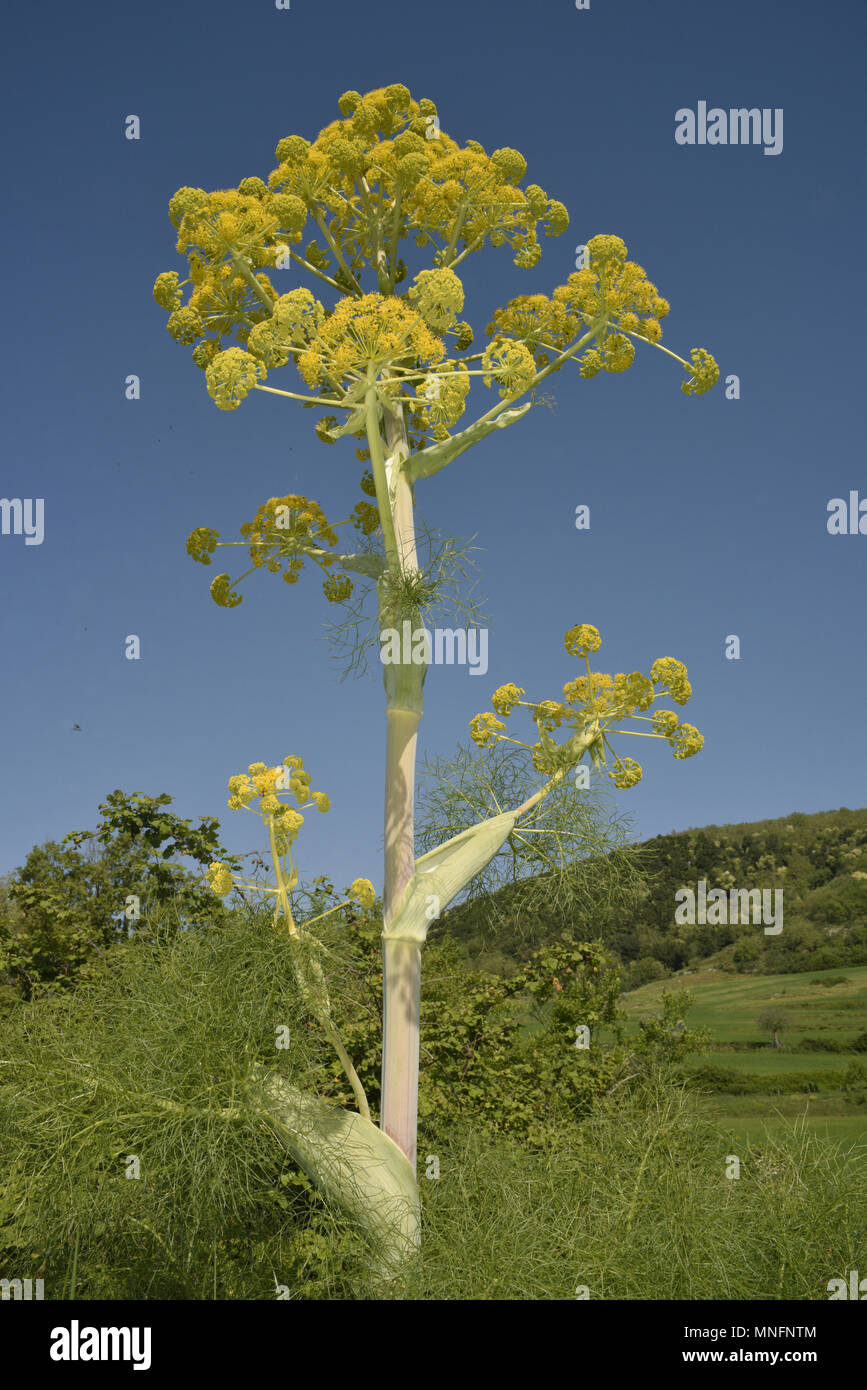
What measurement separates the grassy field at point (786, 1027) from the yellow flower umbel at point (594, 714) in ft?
14.2

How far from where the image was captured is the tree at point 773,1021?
14.1 m

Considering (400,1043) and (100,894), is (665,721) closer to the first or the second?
(400,1043)

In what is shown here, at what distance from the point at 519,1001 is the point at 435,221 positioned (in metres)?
6.95

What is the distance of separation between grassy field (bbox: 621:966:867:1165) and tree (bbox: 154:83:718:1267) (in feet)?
15.5

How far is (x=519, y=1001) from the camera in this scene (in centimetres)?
986

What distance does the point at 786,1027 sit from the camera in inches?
557

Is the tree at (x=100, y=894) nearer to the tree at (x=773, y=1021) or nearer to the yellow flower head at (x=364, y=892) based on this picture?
the yellow flower head at (x=364, y=892)

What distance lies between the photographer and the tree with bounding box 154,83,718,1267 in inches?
226

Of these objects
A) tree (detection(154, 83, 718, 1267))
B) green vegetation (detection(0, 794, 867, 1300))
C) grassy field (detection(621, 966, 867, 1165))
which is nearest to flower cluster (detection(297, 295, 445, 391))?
tree (detection(154, 83, 718, 1267))

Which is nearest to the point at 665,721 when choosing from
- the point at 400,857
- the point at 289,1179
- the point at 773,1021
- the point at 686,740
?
the point at 686,740

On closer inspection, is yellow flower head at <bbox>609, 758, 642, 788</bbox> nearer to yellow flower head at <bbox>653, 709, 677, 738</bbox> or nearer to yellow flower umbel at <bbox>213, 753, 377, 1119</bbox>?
yellow flower head at <bbox>653, 709, 677, 738</bbox>
